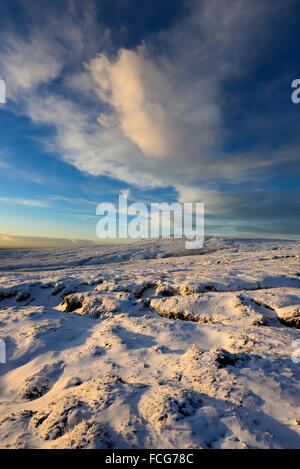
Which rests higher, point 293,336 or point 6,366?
point 293,336

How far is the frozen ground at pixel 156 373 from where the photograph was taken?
3.24m

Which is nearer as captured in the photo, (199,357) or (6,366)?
(199,357)

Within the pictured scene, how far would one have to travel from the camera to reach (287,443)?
122 inches

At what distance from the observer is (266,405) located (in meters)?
3.80

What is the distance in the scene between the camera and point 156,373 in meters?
5.08

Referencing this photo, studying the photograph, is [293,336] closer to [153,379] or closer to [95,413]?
[153,379]

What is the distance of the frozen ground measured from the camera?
3.24 meters
